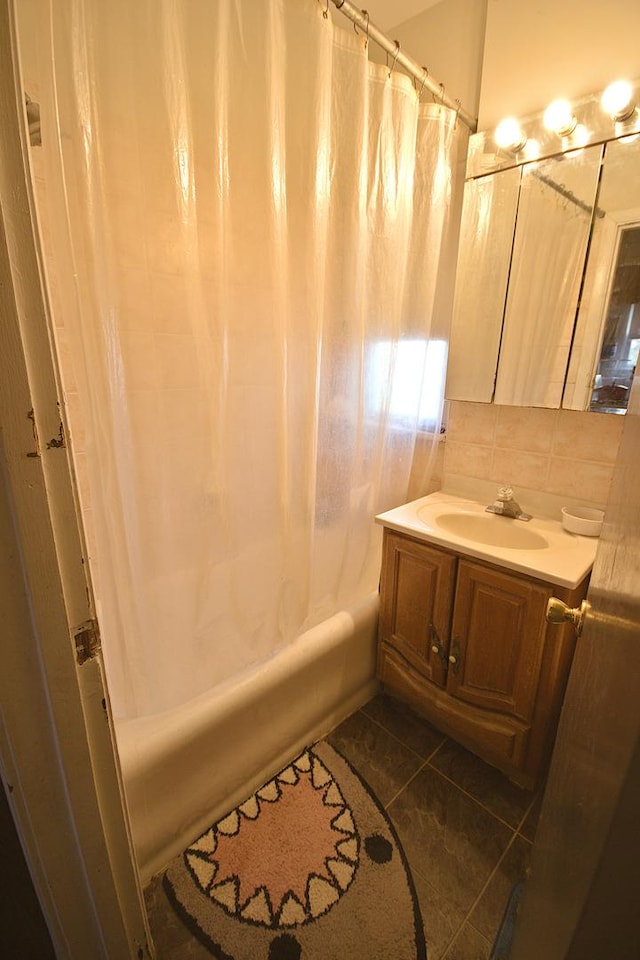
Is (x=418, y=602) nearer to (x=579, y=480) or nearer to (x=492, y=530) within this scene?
(x=492, y=530)

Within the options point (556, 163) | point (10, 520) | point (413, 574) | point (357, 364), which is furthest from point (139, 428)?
point (556, 163)

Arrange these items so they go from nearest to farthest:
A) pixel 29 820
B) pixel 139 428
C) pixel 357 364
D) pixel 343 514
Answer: pixel 29 820 < pixel 139 428 < pixel 357 364 < pixel 343 514

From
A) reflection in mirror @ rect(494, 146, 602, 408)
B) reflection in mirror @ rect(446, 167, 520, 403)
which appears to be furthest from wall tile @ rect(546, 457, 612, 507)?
reflection in mirror @ rect(446, 167, 520, 403)

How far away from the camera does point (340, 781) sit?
134 cm

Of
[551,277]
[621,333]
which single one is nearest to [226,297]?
[551,277]

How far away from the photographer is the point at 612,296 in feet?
4.22

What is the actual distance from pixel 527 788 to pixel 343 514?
43.5 inches

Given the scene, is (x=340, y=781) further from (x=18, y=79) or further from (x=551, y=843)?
(x=18, y=79)

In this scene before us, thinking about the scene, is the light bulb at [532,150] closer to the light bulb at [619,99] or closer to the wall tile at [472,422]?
Result: the light bulb at [619,99]

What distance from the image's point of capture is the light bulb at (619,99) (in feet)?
3.87

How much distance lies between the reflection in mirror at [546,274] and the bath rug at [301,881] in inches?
60.8

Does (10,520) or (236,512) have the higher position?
(10,520)

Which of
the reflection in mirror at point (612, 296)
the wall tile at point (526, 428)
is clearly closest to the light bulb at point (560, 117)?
the reflection in mirror at point (612, 296)

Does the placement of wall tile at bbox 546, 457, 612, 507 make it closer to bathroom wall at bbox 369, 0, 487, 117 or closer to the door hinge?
bathroom wall at bbox 369, 0, 487, 117
